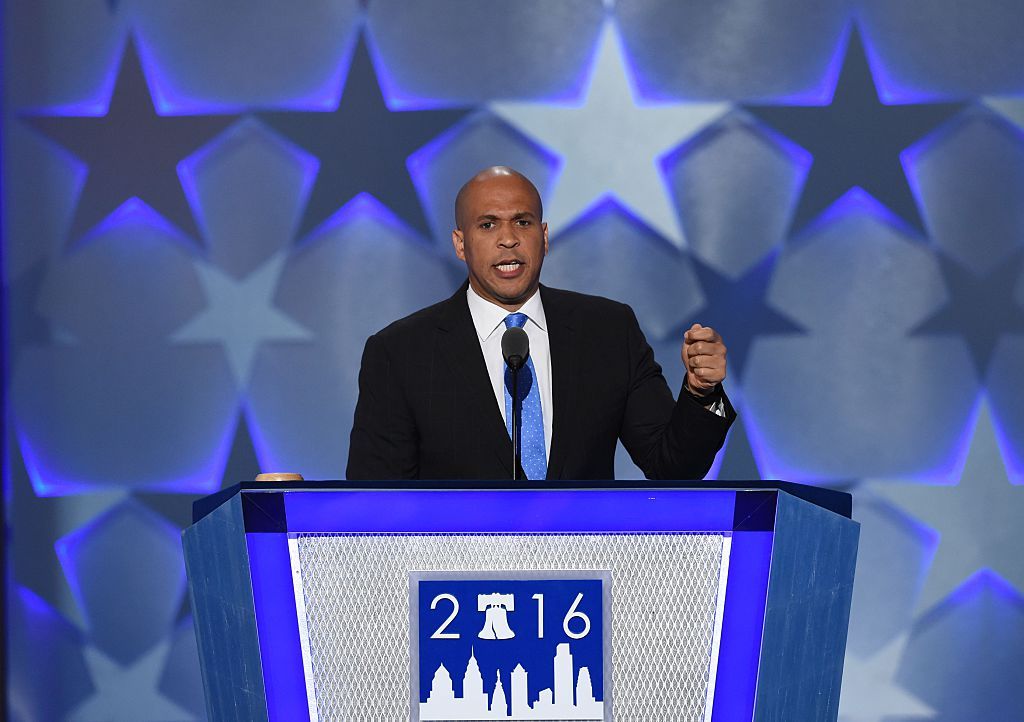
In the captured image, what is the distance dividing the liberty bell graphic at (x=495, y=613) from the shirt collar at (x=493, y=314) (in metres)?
0.94

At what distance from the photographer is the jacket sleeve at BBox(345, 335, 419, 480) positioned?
1.99m

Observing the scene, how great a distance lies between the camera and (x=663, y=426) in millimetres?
1991

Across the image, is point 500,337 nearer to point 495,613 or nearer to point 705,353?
point 705,353

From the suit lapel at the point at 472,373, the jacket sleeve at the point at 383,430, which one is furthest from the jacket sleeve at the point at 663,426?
the jacket sleeve at the point at 383,430

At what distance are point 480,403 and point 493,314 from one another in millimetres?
206

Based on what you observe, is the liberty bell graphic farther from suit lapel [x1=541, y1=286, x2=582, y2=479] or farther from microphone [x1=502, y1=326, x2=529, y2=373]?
suit lapel [x1=541, y1=286, x2=582, y2=479]

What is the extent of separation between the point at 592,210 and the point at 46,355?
5.55 feet

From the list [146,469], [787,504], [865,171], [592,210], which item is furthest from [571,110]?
[787,504]

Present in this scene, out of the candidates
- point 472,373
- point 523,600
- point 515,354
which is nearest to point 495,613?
point 523,600

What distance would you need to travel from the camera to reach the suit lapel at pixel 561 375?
6.41 feet

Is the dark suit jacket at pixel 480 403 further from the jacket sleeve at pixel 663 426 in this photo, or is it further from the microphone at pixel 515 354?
the microphone at pixel 515 354

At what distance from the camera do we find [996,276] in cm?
347

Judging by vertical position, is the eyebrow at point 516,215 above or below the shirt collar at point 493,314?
above

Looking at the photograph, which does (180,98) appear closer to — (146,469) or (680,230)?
(146,469)
